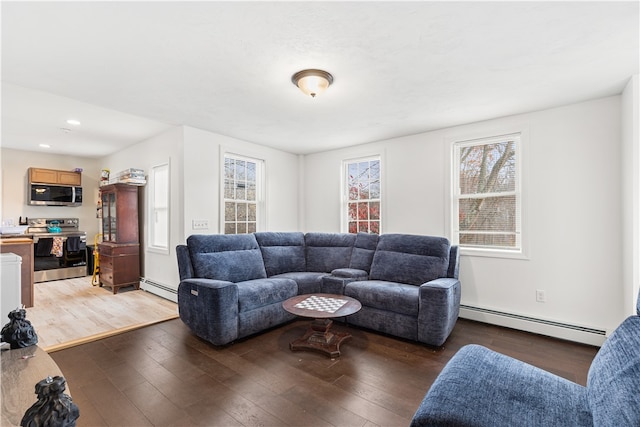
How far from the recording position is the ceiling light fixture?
244 centimetres

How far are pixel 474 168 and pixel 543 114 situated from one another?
88 cm

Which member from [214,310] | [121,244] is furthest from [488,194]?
[121,244]

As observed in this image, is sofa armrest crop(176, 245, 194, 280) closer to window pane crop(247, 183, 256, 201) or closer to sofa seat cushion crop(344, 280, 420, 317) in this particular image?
sofa seat cushion crop(344, 280, 420, 317)

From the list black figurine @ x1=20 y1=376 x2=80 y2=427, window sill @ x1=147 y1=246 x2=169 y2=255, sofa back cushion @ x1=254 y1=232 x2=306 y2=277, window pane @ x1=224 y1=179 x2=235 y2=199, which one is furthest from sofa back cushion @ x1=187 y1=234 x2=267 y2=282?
black figurine @ x1=20 y1=376 x2=80 y2=427

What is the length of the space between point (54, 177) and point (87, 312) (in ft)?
12.3

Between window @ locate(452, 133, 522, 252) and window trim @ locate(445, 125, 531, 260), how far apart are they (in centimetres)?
1

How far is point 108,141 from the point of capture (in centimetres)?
509

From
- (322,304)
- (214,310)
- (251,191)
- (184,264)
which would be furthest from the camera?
(251,191)

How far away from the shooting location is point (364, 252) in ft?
13.3

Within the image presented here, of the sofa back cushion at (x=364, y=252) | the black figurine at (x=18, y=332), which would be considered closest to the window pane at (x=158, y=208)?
the sofa back cushion at (x=364, y=252)

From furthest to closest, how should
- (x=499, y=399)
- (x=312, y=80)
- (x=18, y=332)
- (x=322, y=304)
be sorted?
1. (x=322, y=304)
2. (x=312, y=80)
3. (x=18, y=332)
4. (x=499, y=399)

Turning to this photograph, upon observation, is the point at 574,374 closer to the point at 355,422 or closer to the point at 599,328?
the point at 599,328

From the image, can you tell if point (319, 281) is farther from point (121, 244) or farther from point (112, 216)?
point (112, 216)

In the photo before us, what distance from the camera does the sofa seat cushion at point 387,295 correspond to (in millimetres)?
2980
